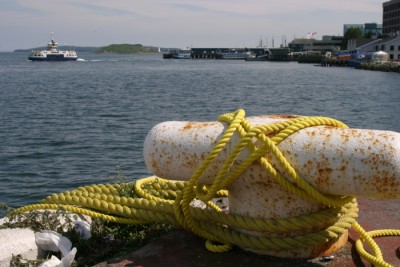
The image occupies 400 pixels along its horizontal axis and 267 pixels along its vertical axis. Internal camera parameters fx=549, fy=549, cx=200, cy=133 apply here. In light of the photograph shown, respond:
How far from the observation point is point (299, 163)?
3770mm

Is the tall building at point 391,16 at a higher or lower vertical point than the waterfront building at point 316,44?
higher

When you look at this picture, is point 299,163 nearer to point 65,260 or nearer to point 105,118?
point 65,260

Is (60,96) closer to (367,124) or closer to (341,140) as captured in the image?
(367,124)

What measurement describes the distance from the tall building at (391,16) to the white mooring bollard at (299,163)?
117 m

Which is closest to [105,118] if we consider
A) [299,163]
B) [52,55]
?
[299,163]

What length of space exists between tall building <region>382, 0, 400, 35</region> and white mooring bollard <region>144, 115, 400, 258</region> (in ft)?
383

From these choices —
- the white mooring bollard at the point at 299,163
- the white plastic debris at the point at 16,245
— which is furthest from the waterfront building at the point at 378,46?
the white plastic debris at the point at 16,245

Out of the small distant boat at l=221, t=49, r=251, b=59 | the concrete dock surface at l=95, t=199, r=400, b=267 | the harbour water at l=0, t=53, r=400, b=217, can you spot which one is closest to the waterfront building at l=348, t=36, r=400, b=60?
the harbour water at l=0, t=53, r=400, b=217

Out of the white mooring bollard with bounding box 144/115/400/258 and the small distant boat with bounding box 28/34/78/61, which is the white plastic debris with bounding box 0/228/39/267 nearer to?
the white mooring bollard with bounding box 144/115/400/258

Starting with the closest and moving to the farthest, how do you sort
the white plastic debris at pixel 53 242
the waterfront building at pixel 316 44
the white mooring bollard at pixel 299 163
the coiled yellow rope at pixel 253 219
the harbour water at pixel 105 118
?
the white mooring bollard at pixel 299 163
the coiled yellow rope at pixel 253 219
the white plastic debris at pixel 53 242
the harbour water at pixel 105 118
the waterfront building at pixel 316 44

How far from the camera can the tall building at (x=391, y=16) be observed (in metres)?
114

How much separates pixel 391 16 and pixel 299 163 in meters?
123

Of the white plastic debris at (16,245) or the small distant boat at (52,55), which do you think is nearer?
the white plastic debris at (16,245)

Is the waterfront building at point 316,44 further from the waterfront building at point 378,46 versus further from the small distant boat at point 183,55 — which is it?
the waterfront building at point 378,46
